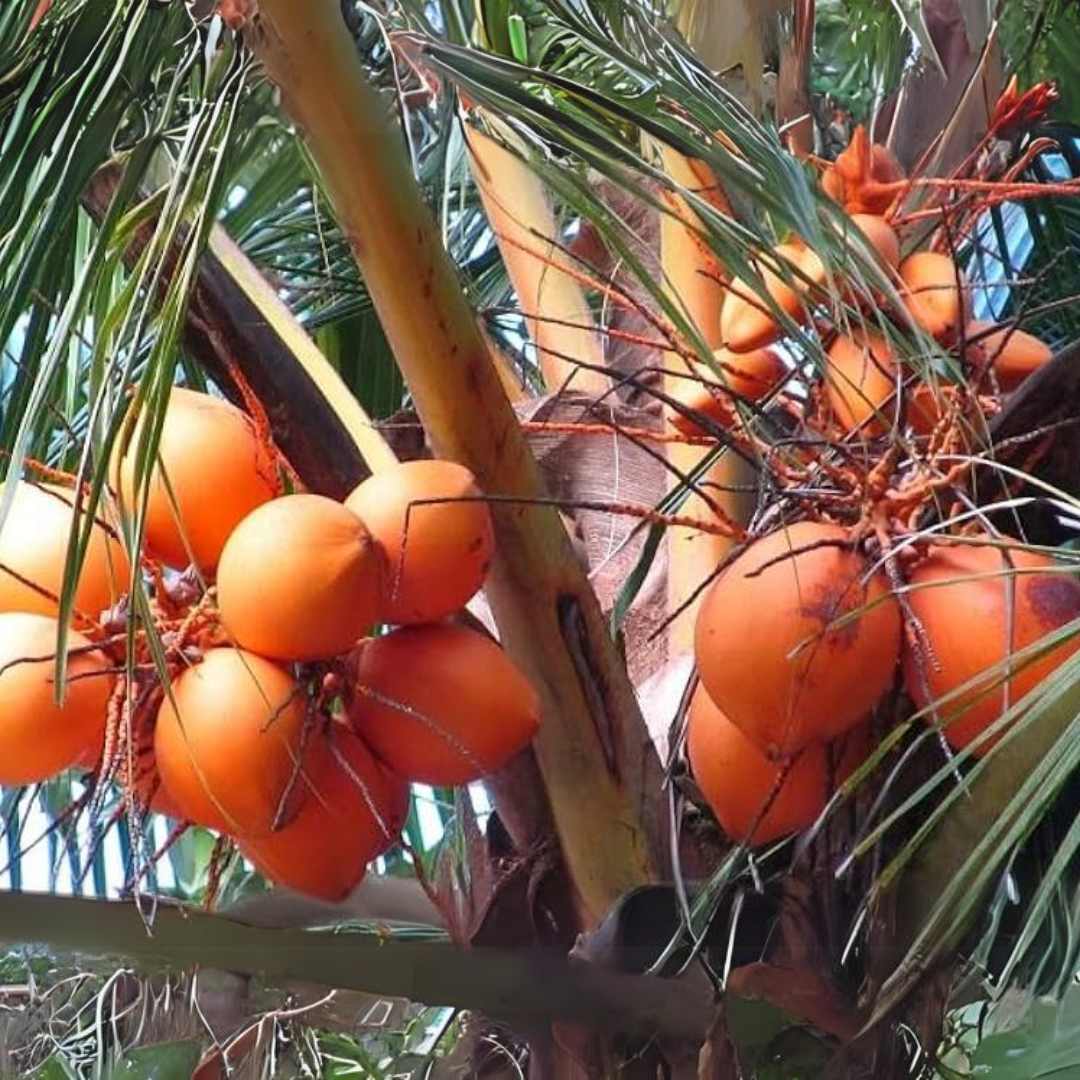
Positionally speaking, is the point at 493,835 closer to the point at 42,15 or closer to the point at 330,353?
the point at 42,15

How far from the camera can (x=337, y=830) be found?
83 cm

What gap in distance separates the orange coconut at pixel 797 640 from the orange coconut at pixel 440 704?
0.33 feet

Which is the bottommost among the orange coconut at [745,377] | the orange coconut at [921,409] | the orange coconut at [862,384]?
the orange coconut at [921,409]

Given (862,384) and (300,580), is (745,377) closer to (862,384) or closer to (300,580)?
(862,384)

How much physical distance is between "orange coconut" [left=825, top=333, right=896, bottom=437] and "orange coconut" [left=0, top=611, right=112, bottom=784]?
1.31ft

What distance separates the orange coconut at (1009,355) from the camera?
955 millimetres

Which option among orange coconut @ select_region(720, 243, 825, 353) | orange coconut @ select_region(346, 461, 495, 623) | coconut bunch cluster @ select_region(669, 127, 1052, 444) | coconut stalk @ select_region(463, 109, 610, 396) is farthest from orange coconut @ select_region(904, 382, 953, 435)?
coconut stalk @ select_region(463, 109, 610, 396)

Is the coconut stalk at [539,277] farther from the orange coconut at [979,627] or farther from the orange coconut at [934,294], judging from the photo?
the orange coconut at [979,627]

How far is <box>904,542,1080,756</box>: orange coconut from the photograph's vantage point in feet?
2.61

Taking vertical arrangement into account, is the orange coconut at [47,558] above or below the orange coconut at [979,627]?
above

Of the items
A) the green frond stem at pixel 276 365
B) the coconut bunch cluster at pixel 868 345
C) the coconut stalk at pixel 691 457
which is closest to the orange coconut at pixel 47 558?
the green frond stem at pixel 276 365

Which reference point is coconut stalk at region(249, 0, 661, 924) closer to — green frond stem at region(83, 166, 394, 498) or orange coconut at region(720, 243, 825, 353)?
green frond stem at region(83, 166, 394, 498)

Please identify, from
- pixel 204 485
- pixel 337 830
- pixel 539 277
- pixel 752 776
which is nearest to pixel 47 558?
pixel 204 485

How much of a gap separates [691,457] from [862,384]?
0.95ft
